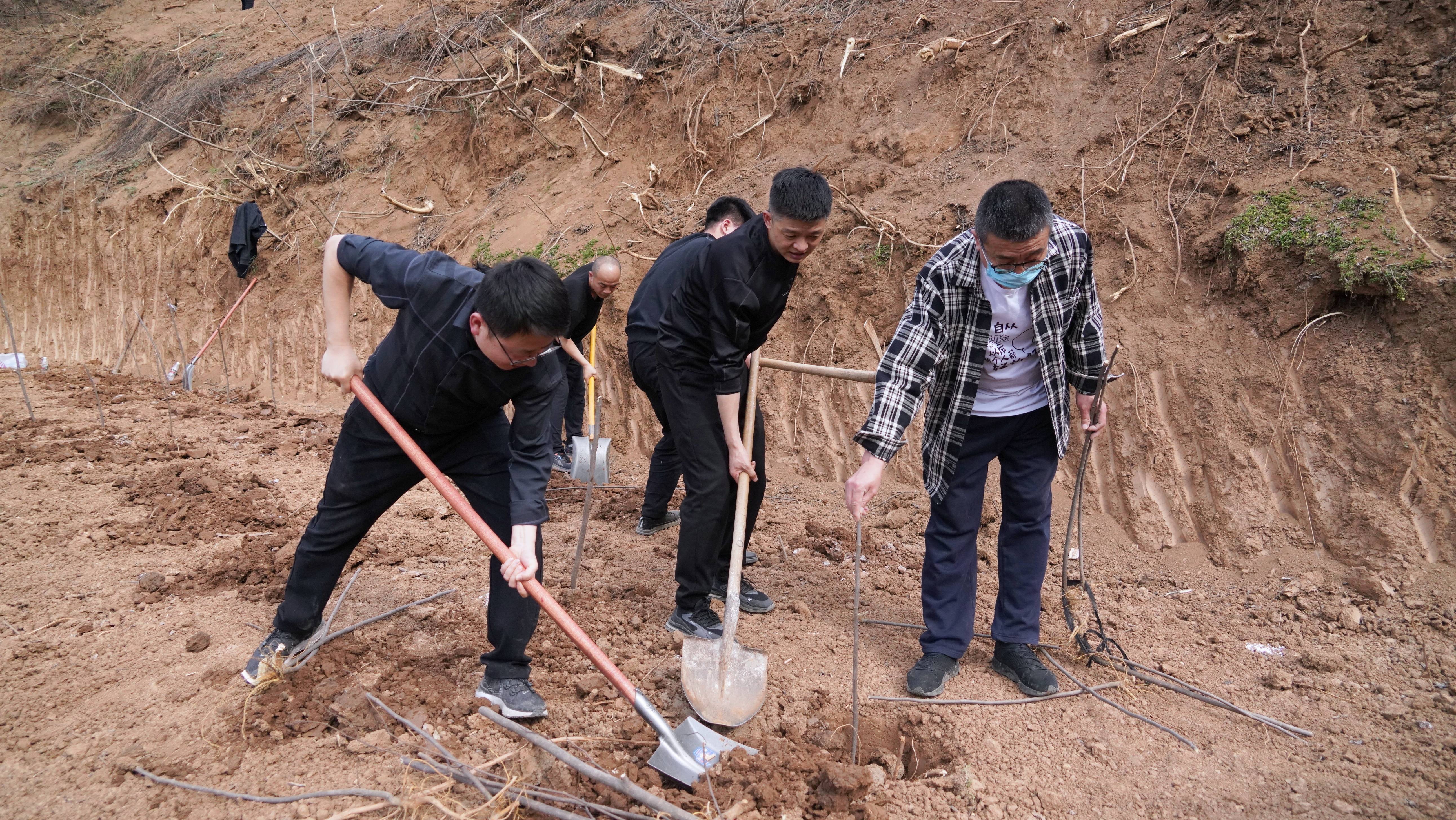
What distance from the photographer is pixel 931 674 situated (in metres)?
2.72

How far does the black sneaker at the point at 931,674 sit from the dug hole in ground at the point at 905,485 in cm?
9

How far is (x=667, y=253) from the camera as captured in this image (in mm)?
3732

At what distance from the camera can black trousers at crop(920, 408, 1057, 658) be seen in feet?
8.87

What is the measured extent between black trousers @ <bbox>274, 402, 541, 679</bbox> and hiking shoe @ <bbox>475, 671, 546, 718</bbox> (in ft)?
0.08

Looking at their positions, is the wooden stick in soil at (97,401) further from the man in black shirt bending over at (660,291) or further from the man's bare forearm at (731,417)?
the man's bare forearm at (731,417)

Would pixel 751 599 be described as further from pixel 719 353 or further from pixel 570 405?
pixel 570 405

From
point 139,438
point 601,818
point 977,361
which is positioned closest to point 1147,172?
point 977,361

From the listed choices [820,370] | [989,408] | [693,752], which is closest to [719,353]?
[820,370]

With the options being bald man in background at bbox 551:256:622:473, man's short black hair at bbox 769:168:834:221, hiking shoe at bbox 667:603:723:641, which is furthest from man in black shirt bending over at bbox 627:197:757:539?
man's short black hair at bbox 769:168:834:221

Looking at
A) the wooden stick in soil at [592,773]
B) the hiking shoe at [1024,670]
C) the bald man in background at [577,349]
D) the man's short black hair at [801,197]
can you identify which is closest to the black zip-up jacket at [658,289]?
the bald man in background at [577,349]

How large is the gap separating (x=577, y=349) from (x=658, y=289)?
3.48 ft

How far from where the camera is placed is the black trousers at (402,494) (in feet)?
8.20

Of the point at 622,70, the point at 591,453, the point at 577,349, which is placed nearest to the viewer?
the point at 591,453

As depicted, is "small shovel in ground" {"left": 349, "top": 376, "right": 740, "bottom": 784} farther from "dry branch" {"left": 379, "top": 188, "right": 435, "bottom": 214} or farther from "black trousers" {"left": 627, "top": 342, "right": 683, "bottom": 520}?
"dry branch" {"left": 379, "top": 188, "right": 435, "bottom": 214}
